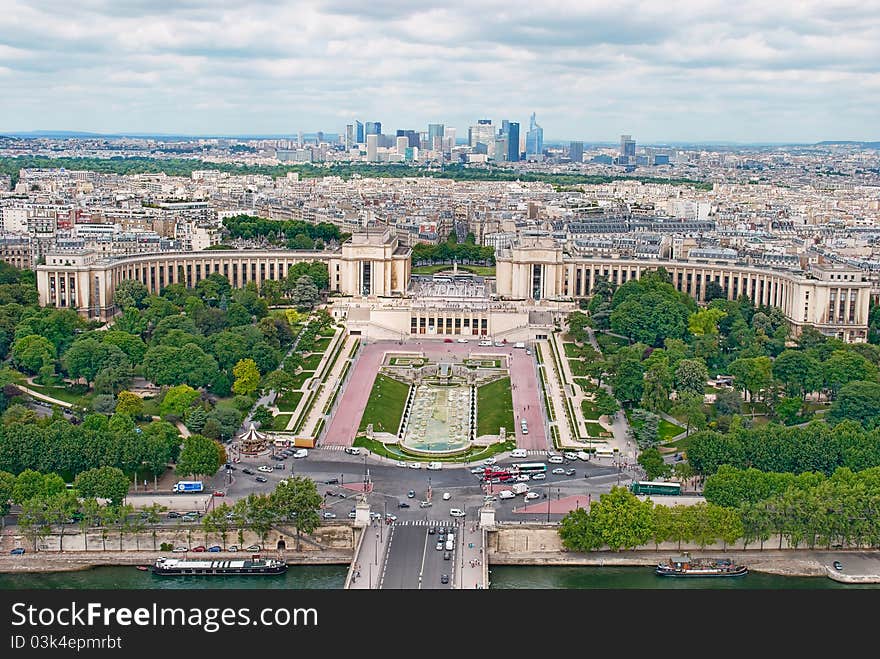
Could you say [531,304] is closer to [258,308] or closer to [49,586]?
[258,308]

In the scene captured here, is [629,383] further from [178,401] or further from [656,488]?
[178,401]

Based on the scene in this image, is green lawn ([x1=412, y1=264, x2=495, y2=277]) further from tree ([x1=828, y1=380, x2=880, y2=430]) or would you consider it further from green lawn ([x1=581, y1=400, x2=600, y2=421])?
tree ([x1=828, y1=380, x2=880, y2=430])

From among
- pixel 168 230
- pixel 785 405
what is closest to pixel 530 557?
pixel 785 405

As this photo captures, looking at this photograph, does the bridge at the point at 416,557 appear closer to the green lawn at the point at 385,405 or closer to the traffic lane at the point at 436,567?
the traffic lane at the point at 436,567

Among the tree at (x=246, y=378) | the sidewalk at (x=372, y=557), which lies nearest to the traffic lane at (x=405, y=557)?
the sidewalk at (x=372, y=557)

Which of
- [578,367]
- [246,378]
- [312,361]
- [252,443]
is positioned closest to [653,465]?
[252,443]

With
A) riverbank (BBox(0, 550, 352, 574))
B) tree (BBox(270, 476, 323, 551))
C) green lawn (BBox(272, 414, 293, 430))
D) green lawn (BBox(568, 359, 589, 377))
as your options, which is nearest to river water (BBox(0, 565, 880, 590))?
riverbank (BBox(0, 550, 352, 574))

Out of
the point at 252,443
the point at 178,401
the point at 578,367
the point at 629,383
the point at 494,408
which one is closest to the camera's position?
the point at 252,443
